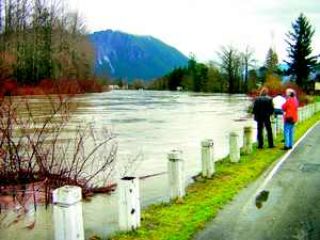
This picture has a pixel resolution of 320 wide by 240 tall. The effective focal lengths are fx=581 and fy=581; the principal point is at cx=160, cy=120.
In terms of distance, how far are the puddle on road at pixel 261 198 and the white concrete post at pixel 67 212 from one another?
162 inches

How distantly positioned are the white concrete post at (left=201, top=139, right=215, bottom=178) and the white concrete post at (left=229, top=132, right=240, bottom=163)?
1900mm

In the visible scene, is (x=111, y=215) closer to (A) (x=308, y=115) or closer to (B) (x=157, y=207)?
(B) (x=157, y=207)

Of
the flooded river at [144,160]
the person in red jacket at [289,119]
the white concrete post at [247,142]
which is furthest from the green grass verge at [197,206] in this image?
the person in red jacket at [289,119]

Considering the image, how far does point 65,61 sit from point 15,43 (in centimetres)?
1055

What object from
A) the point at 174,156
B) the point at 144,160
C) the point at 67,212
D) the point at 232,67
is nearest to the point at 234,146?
the point at 144,160

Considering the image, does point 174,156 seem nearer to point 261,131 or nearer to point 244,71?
point 261,131

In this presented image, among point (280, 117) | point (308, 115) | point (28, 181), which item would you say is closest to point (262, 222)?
point (28, 181)

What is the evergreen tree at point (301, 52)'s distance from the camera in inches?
3497

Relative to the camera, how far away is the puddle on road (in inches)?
402

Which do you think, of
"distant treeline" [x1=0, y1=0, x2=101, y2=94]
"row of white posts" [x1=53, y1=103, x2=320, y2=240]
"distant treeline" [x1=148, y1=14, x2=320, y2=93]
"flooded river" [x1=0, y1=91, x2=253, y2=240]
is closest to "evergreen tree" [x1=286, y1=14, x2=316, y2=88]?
"distant treeline" [x1=148, y1=14, x2=320, y2=93]

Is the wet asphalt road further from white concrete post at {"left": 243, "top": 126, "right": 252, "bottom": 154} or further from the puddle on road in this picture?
white concrete post at {"left": 243, "top": 126, "right": 252, "bottom": 154}

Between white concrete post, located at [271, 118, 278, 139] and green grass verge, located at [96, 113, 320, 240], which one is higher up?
white concrete post, located at [271, 118, 278, 139]

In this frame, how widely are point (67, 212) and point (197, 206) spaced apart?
3893 millimetres

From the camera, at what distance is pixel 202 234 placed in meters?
8.30
